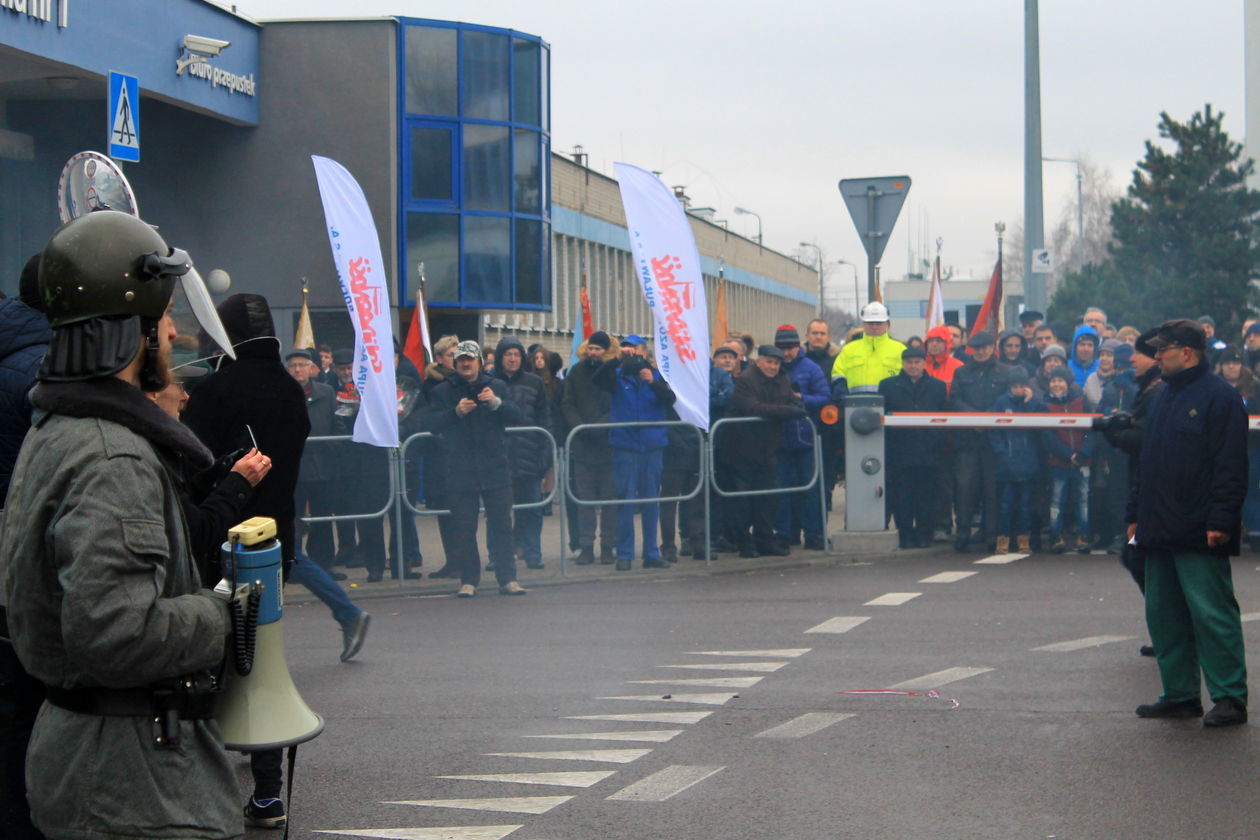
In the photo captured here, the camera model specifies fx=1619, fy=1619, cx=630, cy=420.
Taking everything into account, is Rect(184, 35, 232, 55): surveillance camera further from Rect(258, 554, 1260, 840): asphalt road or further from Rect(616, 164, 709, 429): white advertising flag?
Rect(258, 554, 1260, 840): asphalt road

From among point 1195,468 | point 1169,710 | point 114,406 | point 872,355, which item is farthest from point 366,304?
point 114,406

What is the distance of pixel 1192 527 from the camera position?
768 centimetres

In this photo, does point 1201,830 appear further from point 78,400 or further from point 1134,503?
point 78,400

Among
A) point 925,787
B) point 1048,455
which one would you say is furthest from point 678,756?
point 1048,455

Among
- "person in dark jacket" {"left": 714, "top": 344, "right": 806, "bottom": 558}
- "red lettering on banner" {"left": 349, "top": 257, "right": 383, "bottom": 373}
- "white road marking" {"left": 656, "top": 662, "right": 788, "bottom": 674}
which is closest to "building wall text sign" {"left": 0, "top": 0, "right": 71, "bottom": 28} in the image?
"red lettering on banner" {"left": 349, "top": 257, "right": 383, "bottom": 373}

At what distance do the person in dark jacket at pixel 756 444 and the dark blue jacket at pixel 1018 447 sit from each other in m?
1.85

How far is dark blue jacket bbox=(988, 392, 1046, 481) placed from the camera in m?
14.4

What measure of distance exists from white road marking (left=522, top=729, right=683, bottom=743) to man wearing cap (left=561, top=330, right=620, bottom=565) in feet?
20.3

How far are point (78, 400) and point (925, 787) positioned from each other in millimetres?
4255

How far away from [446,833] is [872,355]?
10539 millimetres

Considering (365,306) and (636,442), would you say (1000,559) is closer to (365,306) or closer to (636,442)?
(636,442)

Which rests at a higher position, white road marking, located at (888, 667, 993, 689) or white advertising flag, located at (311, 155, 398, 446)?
white advertising flag, located at (311, 155, 398, 446)

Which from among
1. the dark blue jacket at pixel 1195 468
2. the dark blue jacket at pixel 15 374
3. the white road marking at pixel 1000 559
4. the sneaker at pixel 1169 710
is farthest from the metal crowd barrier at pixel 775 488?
the dark blue jacket at pixel 15 374

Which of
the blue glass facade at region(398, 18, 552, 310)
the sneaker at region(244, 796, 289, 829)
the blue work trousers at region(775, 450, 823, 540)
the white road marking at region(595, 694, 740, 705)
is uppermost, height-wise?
the blue glass facade at region(398, 18, 552, 310)
